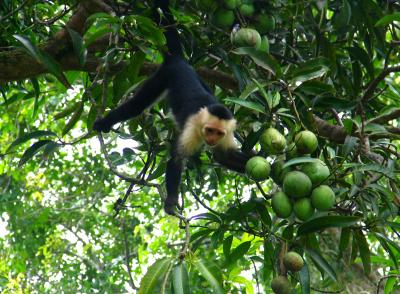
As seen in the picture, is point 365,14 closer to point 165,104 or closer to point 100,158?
point 165,104

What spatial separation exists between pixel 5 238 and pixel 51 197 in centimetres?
77

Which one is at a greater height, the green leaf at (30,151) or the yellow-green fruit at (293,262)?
the green leaf at (30,151)

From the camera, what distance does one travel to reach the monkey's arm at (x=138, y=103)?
2812 mm

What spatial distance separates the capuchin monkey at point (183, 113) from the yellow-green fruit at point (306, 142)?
74 centimetres

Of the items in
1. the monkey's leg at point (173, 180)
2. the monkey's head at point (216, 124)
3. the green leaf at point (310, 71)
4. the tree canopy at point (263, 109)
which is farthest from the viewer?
the monkey's leg at point (173, 180)

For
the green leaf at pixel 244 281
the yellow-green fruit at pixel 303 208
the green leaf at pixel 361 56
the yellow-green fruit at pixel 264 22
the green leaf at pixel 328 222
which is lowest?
the green leaf at pixel 328 222

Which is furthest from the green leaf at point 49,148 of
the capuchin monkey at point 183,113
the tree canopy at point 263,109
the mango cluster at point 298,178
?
the mango cluster at point 298,178

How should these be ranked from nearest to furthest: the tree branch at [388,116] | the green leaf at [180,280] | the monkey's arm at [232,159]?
the green leaf at [180,280] < the tree branch at [388,116] < the monkey's arm at [232,159]

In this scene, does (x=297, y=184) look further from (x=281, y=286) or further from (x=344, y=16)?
(x=344, y=16)

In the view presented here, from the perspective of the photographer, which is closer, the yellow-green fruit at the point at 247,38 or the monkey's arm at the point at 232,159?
the yellow-green fruit at the point at 247,38

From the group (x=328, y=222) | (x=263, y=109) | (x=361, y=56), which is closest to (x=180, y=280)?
(x=328, y=222)

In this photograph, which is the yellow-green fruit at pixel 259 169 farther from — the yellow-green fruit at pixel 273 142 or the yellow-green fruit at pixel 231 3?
the yellow-green fruit at pixel 231 3

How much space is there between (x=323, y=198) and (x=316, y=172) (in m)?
0.08

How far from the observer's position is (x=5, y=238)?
688 centimetres
